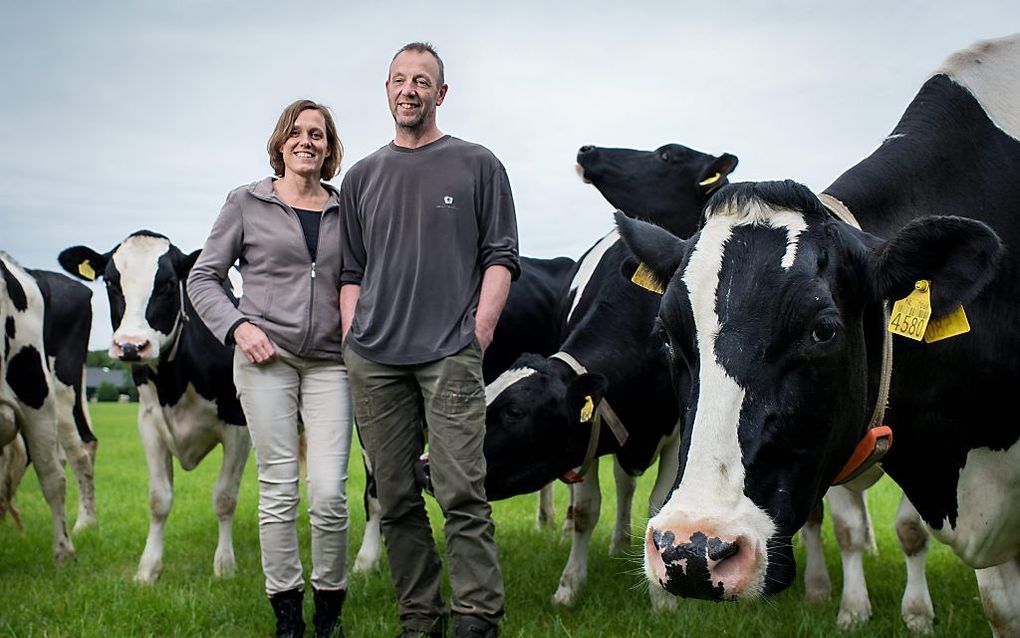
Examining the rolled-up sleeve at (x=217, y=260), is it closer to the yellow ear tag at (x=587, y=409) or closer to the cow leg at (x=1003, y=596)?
the yellow ear tag at (x=587, y=409)

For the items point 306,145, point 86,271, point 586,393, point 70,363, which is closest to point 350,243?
point 306,145

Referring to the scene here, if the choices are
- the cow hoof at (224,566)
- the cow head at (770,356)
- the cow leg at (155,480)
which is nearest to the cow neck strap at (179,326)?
the cow leg at (155,480)

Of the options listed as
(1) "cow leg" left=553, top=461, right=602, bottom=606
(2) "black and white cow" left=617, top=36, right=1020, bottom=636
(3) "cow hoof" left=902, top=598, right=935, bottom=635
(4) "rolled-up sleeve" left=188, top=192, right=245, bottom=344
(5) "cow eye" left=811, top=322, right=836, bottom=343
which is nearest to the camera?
(2) "black and white cow" left=617, top=36, right=1020, bottom=636

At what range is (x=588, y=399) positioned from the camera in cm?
536

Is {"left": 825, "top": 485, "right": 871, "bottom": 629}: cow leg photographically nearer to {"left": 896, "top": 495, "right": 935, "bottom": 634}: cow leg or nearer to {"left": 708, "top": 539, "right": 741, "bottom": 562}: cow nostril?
{"left": 896, "top": 495, "right": 935, "bottom": 634}: cow leg

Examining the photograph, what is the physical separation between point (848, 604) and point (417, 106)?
372 cm

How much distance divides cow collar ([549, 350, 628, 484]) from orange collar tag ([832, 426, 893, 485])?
2.44 meters

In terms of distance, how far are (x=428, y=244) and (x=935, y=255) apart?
2135 millimetres

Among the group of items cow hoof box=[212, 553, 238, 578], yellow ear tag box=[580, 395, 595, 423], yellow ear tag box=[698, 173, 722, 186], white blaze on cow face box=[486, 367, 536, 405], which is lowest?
cow hoof box=[212, 553, 238, 578]

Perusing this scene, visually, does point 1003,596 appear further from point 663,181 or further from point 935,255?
point 663,181

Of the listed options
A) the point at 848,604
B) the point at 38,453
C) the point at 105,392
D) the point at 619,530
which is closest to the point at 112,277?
the point at 38,453

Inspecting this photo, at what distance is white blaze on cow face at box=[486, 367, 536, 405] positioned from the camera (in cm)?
545

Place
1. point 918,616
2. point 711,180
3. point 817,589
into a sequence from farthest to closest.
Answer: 1. point 711,180
2. point 817,589
3. point 918,616

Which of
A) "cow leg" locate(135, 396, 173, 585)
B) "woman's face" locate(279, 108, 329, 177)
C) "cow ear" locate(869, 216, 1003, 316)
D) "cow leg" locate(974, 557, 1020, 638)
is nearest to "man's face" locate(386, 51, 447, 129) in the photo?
"woman's face" locate(279, 108, 329, 177)
